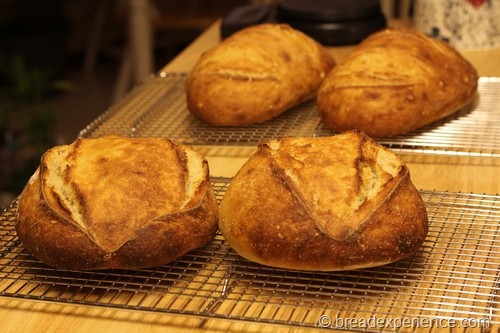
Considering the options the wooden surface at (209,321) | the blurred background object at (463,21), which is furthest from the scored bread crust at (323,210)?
the blurred background object at (463,21)

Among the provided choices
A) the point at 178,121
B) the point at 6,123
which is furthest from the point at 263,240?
the point at 6,123

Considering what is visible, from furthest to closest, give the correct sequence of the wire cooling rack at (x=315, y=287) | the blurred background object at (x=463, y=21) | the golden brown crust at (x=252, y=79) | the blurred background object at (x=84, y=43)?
the blurred background object at (x=84, y=43) < the blurred background object at (x=463, y=21) < the golden brown crust at (x=252, y=79) < the wire cooling rack at (x=315, y=287)

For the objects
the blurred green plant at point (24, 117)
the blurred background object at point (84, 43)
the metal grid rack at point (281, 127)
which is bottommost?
the blurred background object at point (84, 43)

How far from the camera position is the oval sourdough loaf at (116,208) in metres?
1.19

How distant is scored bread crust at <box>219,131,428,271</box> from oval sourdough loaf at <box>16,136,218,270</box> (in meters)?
0.07

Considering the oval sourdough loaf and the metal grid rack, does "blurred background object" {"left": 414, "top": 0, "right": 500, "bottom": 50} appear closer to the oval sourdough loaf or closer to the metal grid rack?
the metal grid rack

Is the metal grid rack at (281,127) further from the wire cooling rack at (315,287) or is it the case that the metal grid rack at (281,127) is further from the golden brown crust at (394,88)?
the wire cooling rack at (315,287)

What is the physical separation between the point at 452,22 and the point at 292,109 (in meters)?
0.62

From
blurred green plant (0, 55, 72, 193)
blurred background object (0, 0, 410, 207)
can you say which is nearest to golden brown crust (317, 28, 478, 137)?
blurred green plant (0, 55, 72, 193)

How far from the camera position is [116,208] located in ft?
3.95

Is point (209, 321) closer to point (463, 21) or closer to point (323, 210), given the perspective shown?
point (323, 210)

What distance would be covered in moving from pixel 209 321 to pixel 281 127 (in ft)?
2.61

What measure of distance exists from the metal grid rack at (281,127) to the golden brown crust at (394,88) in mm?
34

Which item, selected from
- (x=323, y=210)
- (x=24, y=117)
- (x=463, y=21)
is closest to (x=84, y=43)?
(x=24, y=117)
